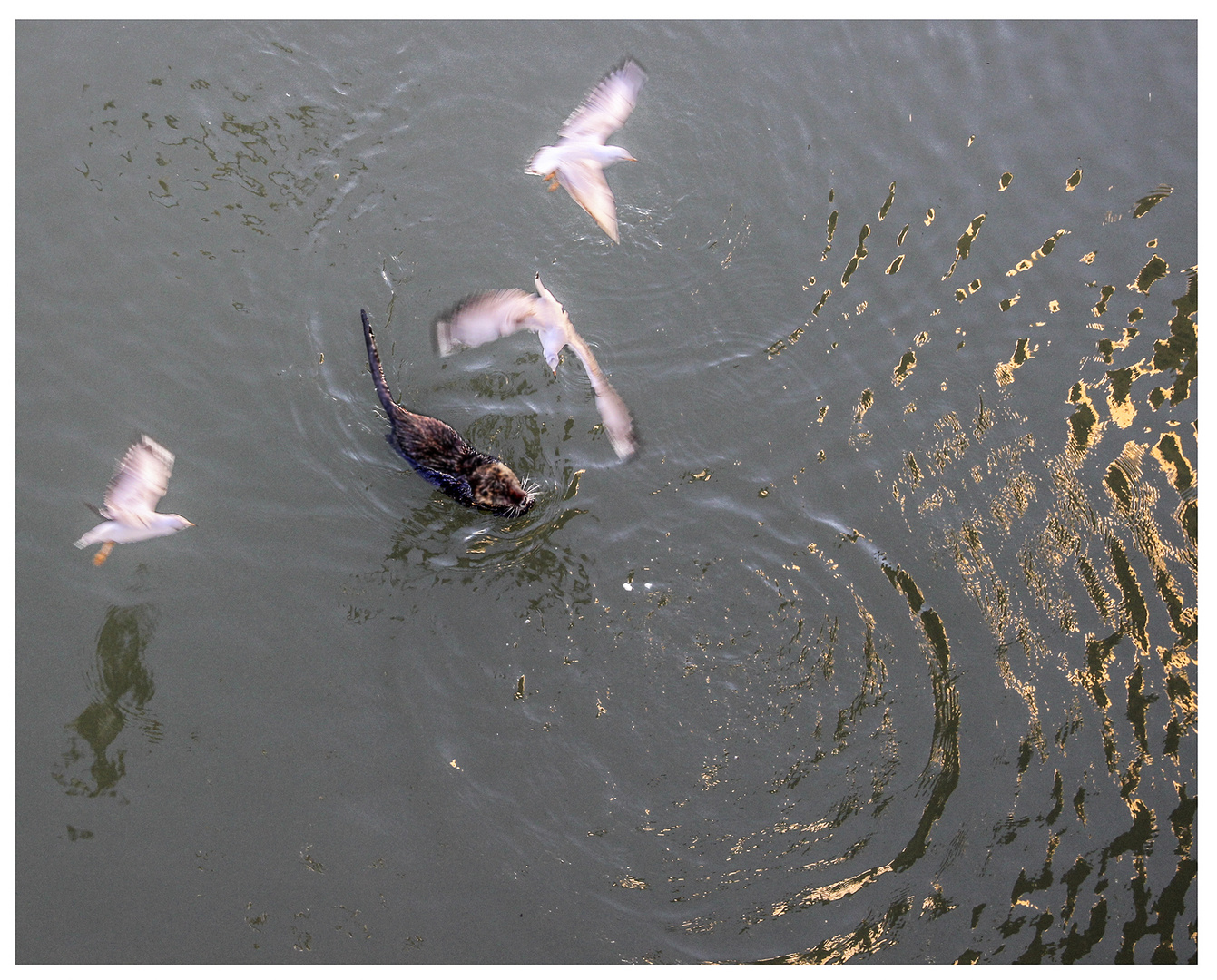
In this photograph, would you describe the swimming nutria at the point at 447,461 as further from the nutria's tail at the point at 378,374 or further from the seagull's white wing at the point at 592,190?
the seagull's white wing at the point at 592,190

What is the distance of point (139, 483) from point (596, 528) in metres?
2.20

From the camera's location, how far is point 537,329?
4.40m

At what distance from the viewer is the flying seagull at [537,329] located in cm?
431

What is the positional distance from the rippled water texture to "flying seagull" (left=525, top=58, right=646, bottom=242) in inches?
3.8

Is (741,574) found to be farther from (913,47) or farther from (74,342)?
(74,342)

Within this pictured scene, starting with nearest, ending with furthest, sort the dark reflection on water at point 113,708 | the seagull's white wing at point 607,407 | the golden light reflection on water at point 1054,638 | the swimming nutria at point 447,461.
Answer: the swimming nutria at point 447,461 < the dark reflection on water at point 113,708 < the golden light reflection on water at point 1054,638 < the seagull's white wing at point 607,407

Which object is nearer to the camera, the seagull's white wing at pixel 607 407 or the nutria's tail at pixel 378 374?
the nutria's tail at pixel 378 374

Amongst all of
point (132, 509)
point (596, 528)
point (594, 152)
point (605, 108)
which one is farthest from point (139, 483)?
point (605, 108)

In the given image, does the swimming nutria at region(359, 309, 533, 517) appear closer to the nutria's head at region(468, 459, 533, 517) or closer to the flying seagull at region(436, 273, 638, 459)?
the nutria's head at region(468, 459, 533, 517)

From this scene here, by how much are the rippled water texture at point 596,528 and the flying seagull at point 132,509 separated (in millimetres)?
83

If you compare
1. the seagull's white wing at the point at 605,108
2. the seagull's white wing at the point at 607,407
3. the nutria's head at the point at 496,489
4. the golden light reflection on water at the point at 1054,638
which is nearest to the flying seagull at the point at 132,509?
the nutria's head at the point at 496,489

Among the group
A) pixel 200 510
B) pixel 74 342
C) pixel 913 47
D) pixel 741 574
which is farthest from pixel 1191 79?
pixel 74 342

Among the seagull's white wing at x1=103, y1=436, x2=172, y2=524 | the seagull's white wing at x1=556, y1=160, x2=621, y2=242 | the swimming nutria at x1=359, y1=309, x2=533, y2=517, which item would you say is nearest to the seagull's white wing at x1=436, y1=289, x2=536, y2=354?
the swimming nutria at x1=359, y1=309, x2=533, y2=517

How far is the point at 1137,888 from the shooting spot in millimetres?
4316
